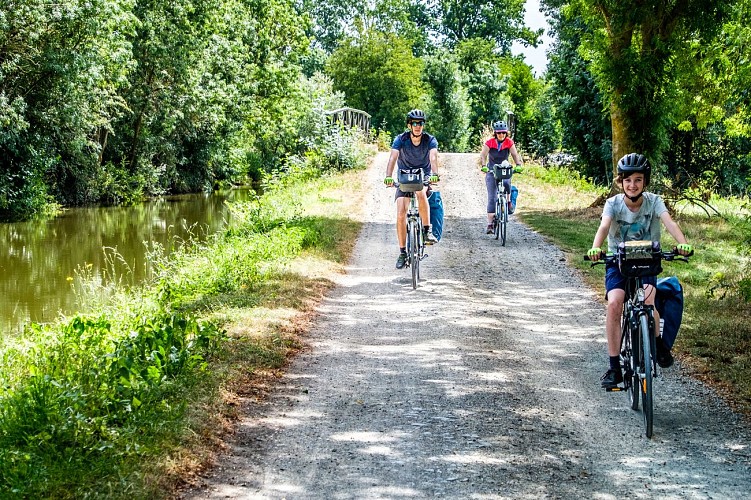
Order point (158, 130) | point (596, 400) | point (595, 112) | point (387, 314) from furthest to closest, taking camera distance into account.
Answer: point (158, 130), point (595, 112), point (387, 314), point (596, 400)

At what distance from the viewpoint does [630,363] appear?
6.05 m

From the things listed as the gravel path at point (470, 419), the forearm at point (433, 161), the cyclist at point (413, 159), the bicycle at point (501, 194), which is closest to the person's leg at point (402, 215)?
the cyclist at point (413, 159)

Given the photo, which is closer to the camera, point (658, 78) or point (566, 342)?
point (566, 342)

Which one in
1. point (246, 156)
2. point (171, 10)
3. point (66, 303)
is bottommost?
point (66, 303)

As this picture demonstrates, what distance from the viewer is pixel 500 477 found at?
16.1 feet

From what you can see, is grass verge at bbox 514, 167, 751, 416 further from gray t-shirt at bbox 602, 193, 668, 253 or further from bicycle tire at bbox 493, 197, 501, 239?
gray t-shirt at bbox 602, 193, 668, 253

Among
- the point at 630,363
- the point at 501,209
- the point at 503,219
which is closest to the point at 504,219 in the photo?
the point at 503,219

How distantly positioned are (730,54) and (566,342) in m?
8.68

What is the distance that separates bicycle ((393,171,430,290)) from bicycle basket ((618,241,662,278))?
17.1 feet

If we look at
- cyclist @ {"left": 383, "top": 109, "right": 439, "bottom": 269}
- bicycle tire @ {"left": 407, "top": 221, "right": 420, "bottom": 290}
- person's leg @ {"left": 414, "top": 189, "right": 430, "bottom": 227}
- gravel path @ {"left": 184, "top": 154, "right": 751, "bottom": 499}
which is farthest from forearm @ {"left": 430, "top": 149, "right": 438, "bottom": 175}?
gravel path @ {"left": 184, "top": 154, "right": 751, "bottom": 499}

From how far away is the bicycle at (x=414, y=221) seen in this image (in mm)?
10969

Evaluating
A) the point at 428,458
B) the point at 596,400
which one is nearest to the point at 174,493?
the point at 428,458

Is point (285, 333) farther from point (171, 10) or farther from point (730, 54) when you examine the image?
point (171, 10)

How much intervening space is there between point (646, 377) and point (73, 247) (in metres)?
18.5
